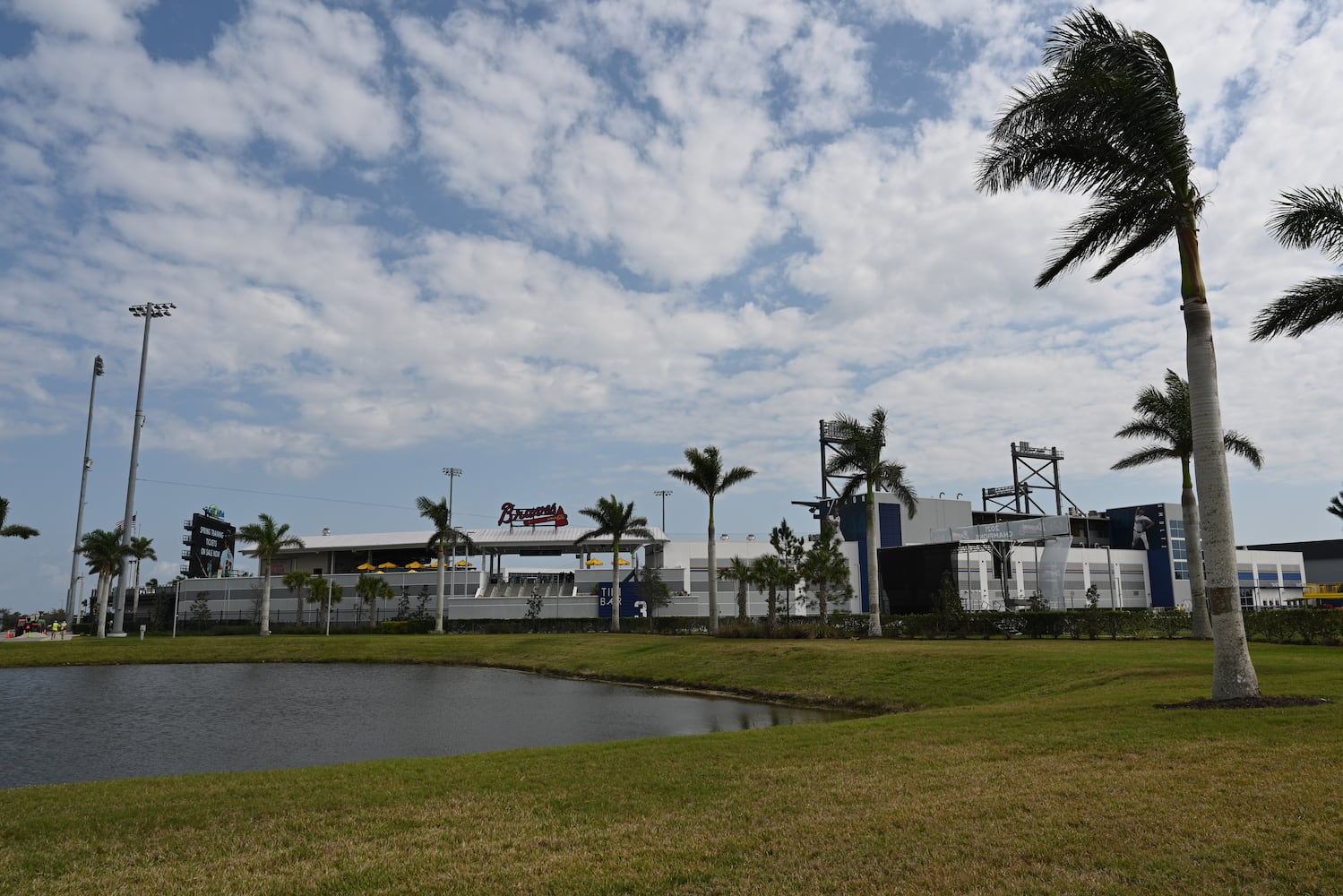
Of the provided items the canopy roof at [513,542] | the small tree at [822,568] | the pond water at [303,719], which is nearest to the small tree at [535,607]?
the canopy roof at [513,542]

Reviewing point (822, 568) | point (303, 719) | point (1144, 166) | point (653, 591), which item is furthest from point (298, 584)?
point (1144, 166)

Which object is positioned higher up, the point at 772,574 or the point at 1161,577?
the point at 1161,577

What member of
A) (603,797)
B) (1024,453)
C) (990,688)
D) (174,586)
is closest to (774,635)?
(990,688)

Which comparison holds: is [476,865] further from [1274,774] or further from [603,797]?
[1274,774]

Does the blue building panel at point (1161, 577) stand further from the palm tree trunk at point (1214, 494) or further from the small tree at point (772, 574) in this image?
the palm tree trunk at point (1214, 494)

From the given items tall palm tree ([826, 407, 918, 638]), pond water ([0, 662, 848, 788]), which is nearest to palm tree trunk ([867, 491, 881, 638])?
tall palm tree ([826, 407, 918, 638])

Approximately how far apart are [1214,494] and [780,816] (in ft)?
39.2

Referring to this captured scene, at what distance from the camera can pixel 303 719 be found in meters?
24.6

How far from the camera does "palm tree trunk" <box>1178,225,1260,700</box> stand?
16.1m

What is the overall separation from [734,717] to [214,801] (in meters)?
15.8

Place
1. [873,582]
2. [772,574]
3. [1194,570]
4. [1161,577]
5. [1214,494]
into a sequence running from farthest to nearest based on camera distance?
1. [1161,577]
2. [772,574]
3. [873,582]
4. [1194,570]
5. [1214,494]

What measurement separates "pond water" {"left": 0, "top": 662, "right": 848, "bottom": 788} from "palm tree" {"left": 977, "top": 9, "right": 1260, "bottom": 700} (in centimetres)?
1069

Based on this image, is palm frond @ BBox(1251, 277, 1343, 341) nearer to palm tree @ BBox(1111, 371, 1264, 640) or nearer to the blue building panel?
palm tree @ BBox(1111, 371, 1264, 640)

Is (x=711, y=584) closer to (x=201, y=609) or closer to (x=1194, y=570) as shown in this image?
(x=1194, y=570)
